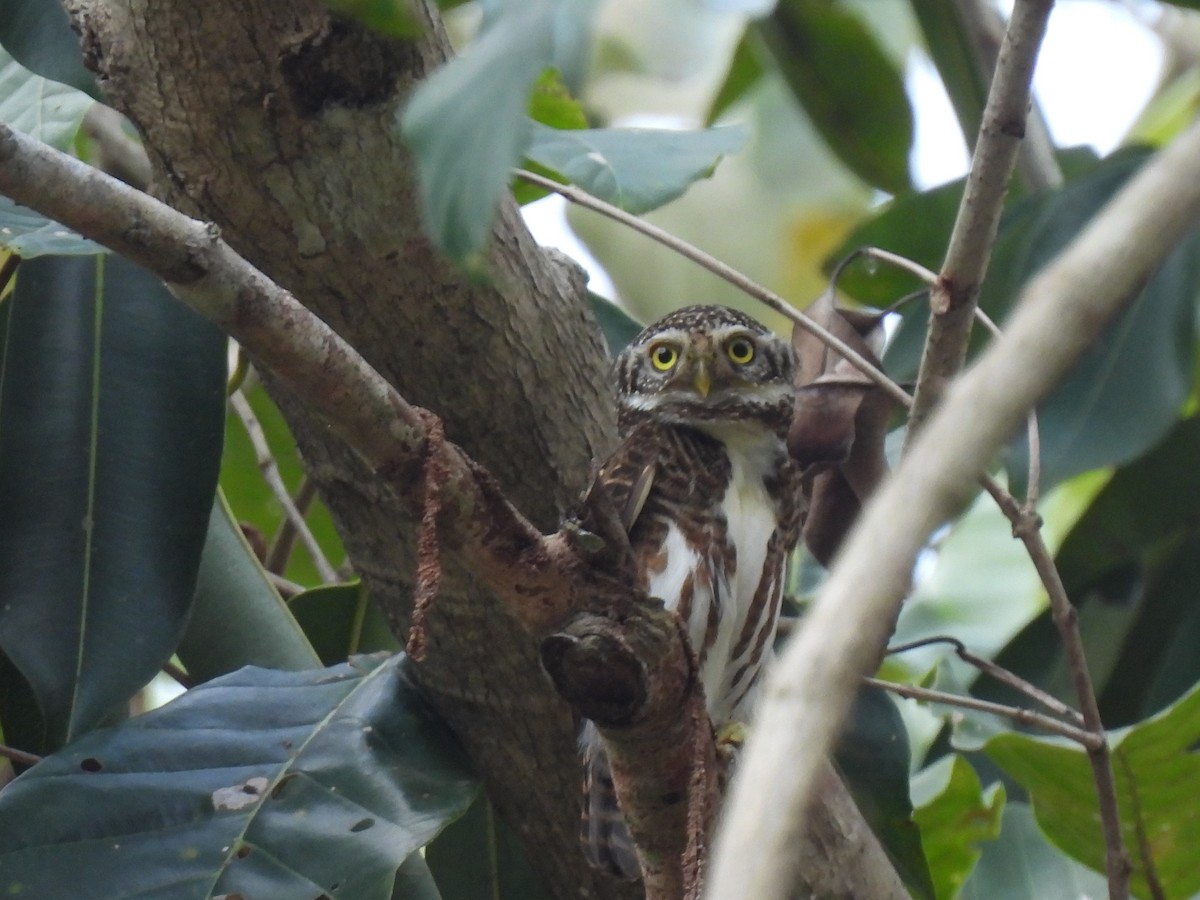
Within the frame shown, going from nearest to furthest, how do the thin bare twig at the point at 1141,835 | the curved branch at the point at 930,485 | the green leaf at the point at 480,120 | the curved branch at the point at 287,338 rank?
the curved branch at the point at 930,485 → the green leaf at the point at 480,120 → the curved branch at the point at 287,338 → the thin bare twig at the point at 1141,835

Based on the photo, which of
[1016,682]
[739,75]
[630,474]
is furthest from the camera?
[739,75]

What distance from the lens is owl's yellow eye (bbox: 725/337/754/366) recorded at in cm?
252

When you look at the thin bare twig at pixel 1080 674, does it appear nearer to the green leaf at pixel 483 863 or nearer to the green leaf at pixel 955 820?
the green leaf at pixel 955 820

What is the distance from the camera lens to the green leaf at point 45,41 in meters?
1.92

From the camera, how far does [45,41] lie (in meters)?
1.96

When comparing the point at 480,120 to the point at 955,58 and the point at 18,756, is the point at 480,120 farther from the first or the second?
the point at 955,58

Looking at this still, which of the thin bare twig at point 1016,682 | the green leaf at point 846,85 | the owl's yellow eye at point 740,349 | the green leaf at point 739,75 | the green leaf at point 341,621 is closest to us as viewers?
the thin bare twig at point 1016,682

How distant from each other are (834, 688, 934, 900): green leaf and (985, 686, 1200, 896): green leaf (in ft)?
0.51

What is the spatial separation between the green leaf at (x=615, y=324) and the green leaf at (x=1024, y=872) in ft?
3.94

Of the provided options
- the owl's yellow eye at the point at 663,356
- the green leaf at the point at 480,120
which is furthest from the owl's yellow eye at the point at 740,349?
the green leaf at the point at 480,120

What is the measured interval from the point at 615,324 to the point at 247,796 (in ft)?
3.64

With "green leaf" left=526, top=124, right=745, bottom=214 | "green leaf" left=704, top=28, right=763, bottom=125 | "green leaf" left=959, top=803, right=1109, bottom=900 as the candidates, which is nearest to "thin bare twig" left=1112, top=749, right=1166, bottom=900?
"green leaf" left=959, top=803, right=1109, bottom=900

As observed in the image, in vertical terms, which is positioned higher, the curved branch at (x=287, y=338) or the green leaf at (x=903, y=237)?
the curved branch at (x=287, y=338)

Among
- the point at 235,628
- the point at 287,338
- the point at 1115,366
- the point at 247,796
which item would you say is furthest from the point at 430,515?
the point at 1115,366
